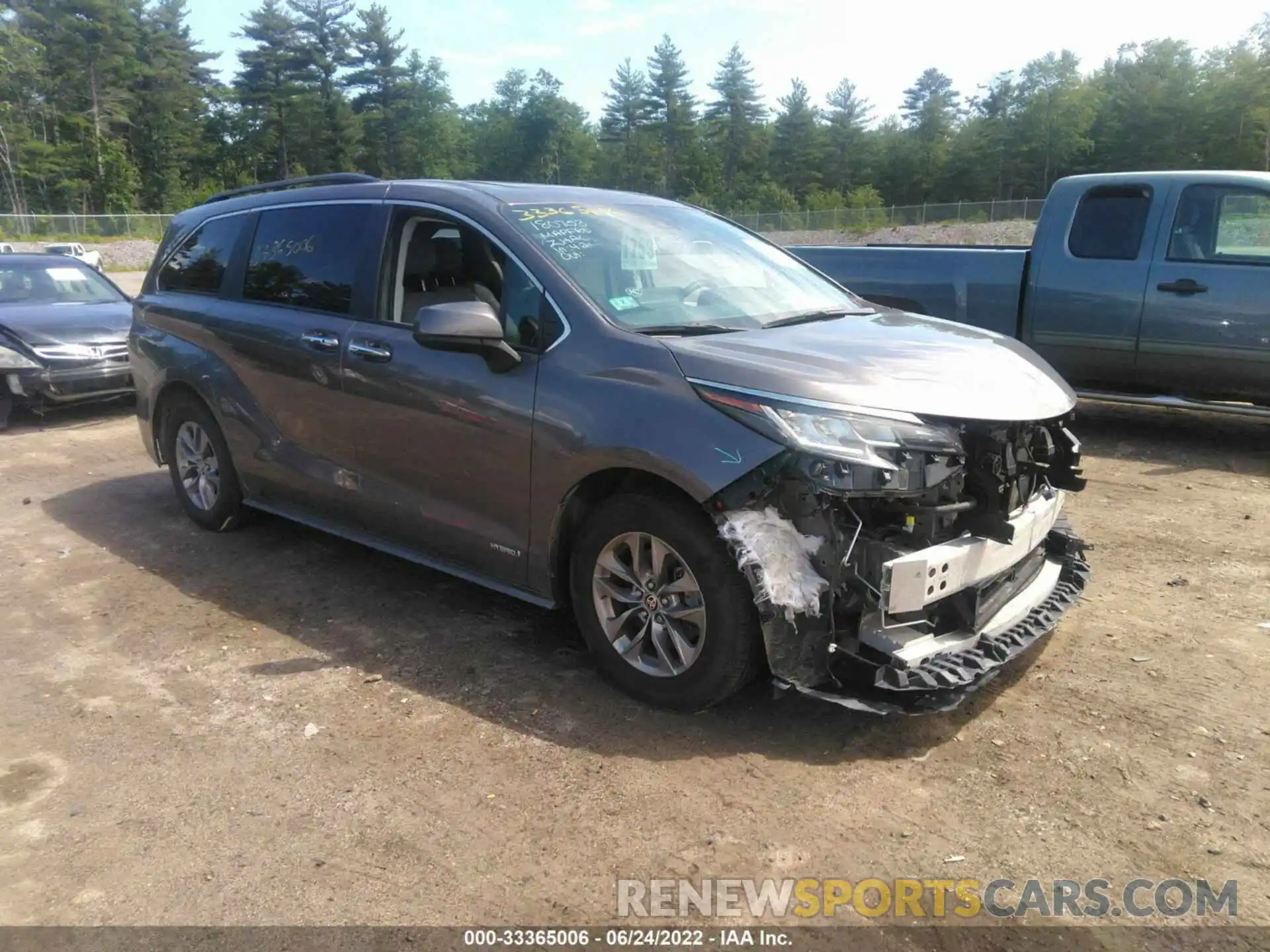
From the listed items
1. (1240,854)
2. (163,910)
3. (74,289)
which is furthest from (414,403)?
(74,289)

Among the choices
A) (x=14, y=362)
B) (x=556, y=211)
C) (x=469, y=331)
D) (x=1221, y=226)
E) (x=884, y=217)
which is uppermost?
(x=884, y=217)

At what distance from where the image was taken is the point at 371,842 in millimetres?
2877

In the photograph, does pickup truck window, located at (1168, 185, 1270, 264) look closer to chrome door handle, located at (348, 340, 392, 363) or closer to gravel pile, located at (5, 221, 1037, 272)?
chrome door handle, located at (348, 340, 392, 363)

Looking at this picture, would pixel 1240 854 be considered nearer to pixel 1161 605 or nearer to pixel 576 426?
pixel 1161 605

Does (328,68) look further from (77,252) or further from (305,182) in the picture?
Result: (305,182)

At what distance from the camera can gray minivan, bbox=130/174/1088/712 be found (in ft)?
10.3

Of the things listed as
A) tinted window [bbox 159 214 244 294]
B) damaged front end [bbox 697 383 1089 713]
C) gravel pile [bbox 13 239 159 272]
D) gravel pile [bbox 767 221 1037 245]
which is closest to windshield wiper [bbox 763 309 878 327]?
damaged front end [bbox 697 383 1089 713]

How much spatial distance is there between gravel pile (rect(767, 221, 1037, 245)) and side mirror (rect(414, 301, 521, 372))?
3845cm

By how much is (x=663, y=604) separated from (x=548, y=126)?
88450 mm

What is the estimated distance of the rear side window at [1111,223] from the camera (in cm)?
750

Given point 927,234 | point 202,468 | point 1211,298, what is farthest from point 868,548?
point 927,234

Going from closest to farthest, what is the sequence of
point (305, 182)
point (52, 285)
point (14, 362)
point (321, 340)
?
point (321, 340)
point (305, 182)
point (14, 362)
point (52, 285)

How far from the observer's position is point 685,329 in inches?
146

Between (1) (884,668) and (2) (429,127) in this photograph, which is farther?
(2) (429,127)
